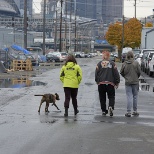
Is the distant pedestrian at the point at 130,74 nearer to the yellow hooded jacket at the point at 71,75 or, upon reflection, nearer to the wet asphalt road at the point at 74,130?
the wet asphalt road at the point at 74,130

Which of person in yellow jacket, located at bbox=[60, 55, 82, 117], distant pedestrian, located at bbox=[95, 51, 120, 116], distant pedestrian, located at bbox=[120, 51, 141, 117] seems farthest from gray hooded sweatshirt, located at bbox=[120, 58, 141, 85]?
person in yellow jacket, located at bbox=[60, 55, 82, 117]

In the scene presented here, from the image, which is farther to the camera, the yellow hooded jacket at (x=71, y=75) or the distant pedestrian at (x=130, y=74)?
the distant pedestrian at (x=130, y=74)

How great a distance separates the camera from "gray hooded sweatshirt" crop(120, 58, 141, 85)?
13523 mm

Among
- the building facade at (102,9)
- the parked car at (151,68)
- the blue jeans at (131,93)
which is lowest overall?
the parked car at (151,68)

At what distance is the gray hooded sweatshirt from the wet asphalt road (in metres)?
0.97

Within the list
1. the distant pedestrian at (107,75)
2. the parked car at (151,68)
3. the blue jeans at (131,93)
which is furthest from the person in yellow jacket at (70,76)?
the parked car at (151,68)

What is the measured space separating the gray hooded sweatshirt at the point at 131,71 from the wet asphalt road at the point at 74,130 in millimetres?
973

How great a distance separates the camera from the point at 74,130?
11008mm

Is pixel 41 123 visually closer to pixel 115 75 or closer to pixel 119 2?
pixel 115 75

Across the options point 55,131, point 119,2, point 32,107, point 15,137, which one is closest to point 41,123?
point 55,131

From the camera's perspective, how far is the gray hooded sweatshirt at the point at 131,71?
1352cm

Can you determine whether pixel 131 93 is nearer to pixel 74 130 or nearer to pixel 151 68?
pixel 74 130

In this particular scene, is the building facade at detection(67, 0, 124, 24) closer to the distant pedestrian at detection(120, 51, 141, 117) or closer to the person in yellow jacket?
the distant pedestrian at detection(120, 51, 141, 117)

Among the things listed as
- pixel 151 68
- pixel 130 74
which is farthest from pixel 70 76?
pixel 151 68
